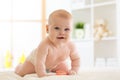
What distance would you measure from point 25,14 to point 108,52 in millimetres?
1253

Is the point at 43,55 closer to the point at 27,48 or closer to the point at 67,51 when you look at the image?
the point at 67,51

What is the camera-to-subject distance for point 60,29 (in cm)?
111

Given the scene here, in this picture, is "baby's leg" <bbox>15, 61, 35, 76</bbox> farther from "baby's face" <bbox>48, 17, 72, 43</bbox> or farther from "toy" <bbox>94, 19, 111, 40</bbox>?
"toy" <bbox>94, 19, 111, 40</bbox>

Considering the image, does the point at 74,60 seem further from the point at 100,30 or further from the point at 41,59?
the point at 100,30

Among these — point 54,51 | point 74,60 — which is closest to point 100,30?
point 74,60

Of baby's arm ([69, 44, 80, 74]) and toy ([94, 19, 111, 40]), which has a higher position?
toy ([94, 19, 111, 40])

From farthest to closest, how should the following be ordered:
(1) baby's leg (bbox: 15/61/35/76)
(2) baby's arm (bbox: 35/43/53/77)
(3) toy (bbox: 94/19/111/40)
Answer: (3) toy (bbox: 94/19/111/40), (1) baby's leg (bbox: 15/61/35/76), (2) baby's arm (bbox: 35/43/53/77)

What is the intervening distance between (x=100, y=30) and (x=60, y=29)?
8.05 ft

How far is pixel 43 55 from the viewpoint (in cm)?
112

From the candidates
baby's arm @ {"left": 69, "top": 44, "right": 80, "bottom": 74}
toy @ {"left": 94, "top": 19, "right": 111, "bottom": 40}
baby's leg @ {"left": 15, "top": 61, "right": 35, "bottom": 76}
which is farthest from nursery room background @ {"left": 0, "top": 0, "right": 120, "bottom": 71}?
baby's leg @ {"left": 15, "top": 61, "right": 35, "bottom": 76}

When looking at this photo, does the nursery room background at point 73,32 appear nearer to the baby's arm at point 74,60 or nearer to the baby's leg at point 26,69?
the baby's arm at point 74,60

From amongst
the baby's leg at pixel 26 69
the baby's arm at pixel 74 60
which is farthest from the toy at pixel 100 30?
the baby's leg at pixel 26 69

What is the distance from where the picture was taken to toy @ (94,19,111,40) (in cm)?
351

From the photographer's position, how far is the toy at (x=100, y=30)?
351 cm
